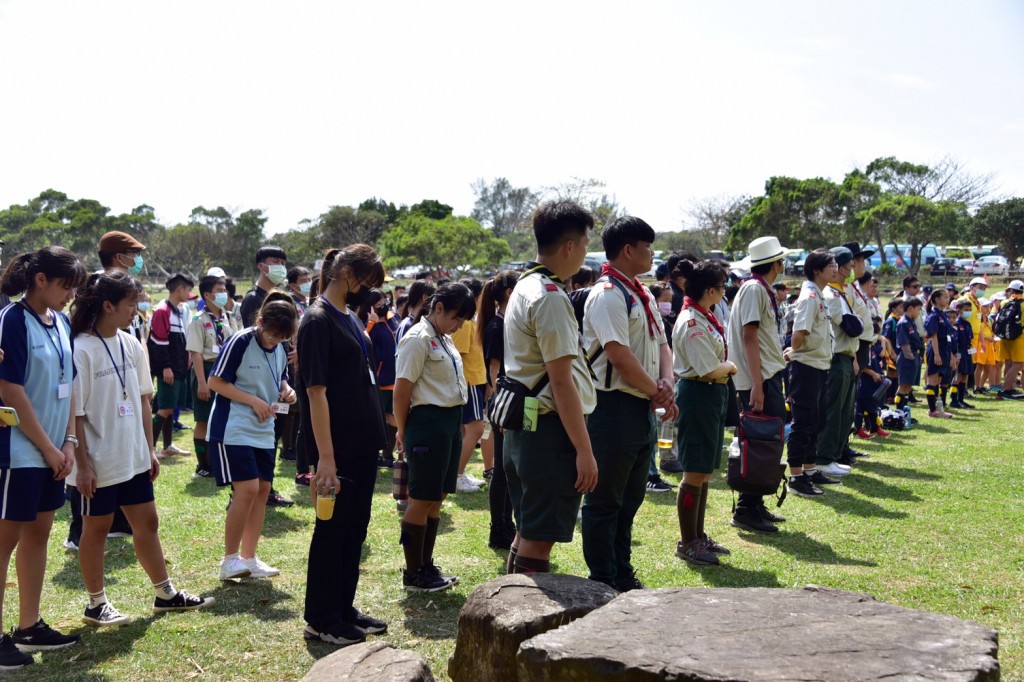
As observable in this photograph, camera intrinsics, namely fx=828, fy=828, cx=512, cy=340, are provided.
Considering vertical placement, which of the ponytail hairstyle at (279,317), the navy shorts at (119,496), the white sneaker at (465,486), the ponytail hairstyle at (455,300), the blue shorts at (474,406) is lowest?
the white sneaker at (465,486)

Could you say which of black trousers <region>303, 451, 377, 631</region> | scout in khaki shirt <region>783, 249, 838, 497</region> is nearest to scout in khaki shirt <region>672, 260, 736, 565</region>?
scout in khaki shirt <region>783, 249, 838, 497</region>

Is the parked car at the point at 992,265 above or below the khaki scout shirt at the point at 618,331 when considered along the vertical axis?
above

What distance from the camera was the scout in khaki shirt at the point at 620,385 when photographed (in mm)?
4383

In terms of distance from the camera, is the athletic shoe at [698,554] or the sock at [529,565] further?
the athletic shoe at [698,554]

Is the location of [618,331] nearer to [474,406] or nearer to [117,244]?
[474,406]

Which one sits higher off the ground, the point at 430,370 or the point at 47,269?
the point at 47,269

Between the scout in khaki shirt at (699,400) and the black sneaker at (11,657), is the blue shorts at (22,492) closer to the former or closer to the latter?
the black sneaker at (11,657)

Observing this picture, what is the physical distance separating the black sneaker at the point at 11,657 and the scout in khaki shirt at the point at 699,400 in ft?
12.8

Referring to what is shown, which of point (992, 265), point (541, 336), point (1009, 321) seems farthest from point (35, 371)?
point (992, 265)

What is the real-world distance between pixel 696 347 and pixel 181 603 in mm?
3602

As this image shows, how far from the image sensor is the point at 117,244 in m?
5.89

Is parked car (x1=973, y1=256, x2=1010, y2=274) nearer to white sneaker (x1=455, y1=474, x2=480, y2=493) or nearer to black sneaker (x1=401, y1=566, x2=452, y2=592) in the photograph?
white sneaker (x1=455, y1=474, x2=480, y2=493)

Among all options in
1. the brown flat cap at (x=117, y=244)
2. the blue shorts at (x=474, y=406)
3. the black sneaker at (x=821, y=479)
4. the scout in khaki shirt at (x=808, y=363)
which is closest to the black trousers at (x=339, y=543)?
the brown flat cap at (x=117, y=244)

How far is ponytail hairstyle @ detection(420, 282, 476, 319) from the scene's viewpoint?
5.30 meters
